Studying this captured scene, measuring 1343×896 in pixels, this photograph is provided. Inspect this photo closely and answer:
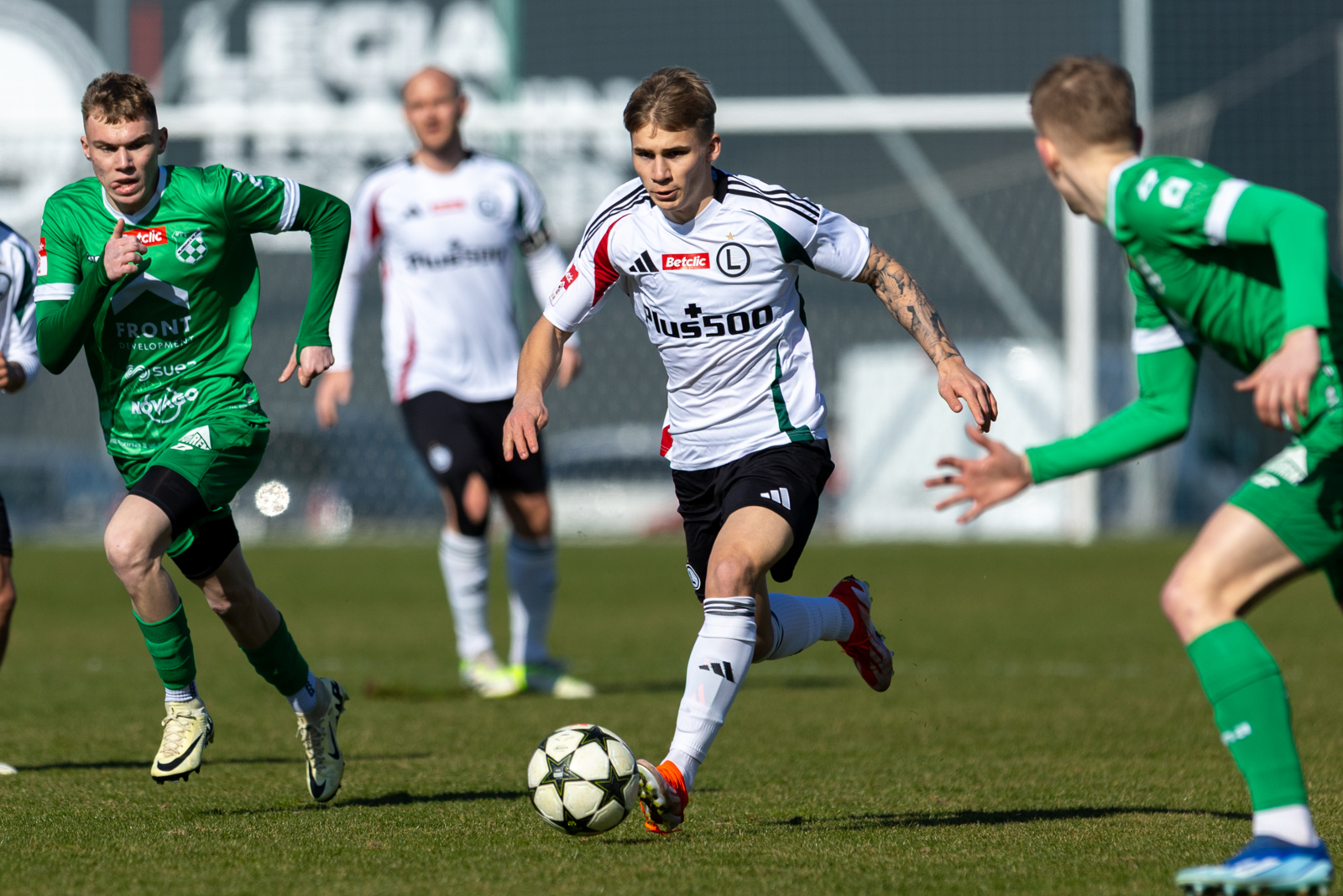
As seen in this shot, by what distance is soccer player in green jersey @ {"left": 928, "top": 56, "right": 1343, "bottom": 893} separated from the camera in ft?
10.9

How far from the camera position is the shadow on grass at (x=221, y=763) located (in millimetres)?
5602

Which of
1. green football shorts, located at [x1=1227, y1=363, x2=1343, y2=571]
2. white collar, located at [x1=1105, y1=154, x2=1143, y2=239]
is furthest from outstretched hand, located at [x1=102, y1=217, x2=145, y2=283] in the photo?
green football shorts, located at [x1=1227, y1=363, x2=1343, y2=571]

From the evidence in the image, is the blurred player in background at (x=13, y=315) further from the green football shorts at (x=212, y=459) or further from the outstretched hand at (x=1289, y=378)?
the outstretched hand at (x=1289, y=378)

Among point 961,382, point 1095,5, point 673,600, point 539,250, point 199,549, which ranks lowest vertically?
point 673,600

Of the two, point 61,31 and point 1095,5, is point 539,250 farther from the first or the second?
point 61,31

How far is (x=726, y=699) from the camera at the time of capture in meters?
4.38

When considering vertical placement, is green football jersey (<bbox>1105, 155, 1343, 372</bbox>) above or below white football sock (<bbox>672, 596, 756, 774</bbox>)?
above

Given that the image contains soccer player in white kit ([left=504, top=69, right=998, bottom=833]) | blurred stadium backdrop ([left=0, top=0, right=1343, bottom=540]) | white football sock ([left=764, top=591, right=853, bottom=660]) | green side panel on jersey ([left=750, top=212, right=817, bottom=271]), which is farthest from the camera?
blurred stadium backdrop ([left=0, top=0, right=1343, bottom=540])

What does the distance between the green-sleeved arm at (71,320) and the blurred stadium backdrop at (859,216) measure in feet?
35.8

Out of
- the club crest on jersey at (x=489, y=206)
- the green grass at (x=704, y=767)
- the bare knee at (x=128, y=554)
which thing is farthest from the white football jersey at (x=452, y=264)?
the bare knee at (x=128, y=554)

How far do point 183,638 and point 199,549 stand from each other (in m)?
0.30

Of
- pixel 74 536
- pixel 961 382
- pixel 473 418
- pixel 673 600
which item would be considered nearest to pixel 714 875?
pixel 961 382

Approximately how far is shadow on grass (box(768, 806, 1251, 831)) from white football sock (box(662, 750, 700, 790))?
36 centimetres

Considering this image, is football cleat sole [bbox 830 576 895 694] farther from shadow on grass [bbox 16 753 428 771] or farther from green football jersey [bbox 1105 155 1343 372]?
green football jersey [bbox 1105 155 1343 372]
